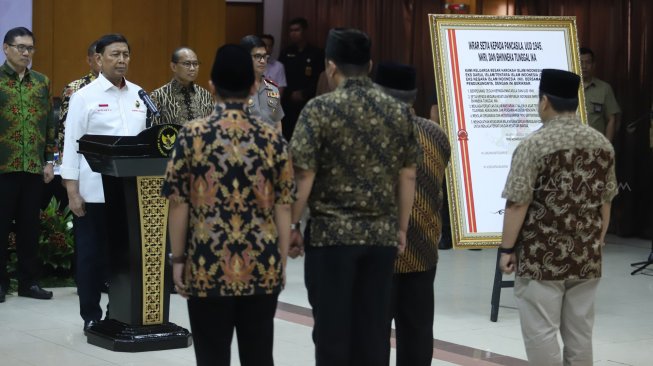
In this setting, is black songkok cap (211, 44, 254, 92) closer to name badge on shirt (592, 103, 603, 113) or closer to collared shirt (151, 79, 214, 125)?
collared shirt (151, 79, 214, 125)

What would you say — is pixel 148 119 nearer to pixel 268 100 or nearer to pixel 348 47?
pixel 268 100

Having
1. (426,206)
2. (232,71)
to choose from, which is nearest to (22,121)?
(426,206)

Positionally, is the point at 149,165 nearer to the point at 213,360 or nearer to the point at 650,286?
the point at 213,360

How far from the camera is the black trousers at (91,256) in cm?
641

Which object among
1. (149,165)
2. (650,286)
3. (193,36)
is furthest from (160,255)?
(193,36)

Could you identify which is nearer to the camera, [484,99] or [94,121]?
[94,121]

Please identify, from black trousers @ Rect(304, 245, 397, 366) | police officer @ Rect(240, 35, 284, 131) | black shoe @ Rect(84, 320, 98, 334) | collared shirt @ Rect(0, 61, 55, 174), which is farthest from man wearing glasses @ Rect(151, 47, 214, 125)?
black trousers @ Rect(304, 245, 397, 366)

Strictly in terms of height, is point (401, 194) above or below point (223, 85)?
below

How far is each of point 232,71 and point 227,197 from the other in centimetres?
43

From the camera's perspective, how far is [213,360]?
4.00 metres

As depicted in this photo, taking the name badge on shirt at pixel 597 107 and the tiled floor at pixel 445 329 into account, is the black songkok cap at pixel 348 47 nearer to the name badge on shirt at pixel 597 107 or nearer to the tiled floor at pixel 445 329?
the tiled floor at pixel 445 329

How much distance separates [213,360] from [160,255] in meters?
2.19

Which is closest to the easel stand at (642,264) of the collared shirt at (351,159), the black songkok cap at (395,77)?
the black songkok cap at (395,77)

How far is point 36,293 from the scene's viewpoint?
772 cm
